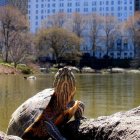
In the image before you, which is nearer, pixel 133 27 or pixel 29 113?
pixel 29 113

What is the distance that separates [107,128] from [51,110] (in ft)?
5.03

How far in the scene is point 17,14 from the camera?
105m

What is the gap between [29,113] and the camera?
29.1 ft

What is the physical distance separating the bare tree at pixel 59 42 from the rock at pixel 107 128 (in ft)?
308

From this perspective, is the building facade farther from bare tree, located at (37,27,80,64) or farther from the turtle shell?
the turtle shell

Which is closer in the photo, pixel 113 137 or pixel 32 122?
pixel 113 137

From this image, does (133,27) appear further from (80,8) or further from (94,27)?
(80,8)

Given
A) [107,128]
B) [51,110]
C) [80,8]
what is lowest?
[107,128]

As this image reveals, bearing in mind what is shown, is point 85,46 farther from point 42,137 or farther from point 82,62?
point 42,137

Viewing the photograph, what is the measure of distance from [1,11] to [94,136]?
100404mm

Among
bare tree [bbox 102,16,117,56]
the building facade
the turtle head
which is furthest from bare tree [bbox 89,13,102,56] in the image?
the turtle head

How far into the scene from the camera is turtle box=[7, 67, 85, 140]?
27.9 ft

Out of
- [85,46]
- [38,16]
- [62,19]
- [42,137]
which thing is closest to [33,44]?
[62,19]

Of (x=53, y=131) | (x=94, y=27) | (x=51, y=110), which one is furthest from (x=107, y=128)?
(x=94, y=27)
